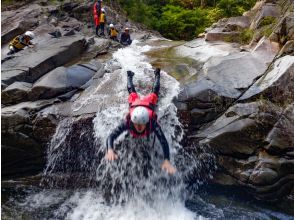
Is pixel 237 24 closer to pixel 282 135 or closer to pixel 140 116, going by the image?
pixel 282 135

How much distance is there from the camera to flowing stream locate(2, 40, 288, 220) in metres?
8.66

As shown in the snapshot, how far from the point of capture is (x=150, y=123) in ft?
27.2

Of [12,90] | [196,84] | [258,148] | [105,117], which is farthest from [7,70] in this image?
[258,148]

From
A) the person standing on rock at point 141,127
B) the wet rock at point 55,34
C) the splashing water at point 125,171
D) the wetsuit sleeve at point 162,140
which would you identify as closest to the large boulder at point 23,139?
the splashing water at point 125,171

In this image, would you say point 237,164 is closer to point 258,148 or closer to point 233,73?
point 258,148

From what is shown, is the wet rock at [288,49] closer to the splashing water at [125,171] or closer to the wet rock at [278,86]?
the wet rock at [278,86]

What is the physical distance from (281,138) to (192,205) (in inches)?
110

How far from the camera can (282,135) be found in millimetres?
8578

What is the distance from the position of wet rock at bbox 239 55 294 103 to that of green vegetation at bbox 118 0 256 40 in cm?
1170

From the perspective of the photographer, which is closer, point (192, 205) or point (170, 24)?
point (192, 205)

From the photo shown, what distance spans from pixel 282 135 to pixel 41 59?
8.33 m

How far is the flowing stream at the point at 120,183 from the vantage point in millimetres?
8656

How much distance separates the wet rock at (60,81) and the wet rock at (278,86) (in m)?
5.10

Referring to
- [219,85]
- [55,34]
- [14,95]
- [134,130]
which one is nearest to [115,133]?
[134,130]
